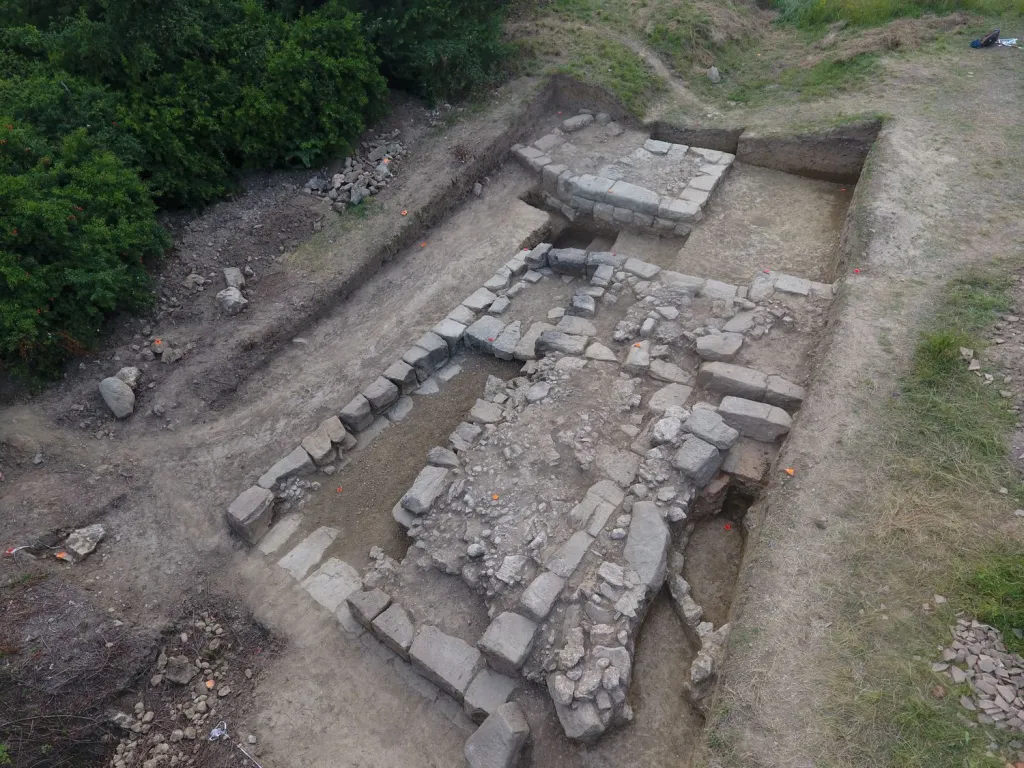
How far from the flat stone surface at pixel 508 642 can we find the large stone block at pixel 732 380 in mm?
3099

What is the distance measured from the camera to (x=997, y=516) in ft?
15.8

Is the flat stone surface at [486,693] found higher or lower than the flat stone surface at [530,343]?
lower

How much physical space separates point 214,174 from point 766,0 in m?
11.9

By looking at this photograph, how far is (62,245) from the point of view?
22.0 ft

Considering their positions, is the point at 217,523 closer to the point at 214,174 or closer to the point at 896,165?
the point at 214,174

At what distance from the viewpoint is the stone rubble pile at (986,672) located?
Answer: 12.7 ft

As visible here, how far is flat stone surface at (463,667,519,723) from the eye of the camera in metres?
4.75

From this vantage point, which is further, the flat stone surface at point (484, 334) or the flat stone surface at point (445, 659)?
the flat stone surface at point (484, 334)

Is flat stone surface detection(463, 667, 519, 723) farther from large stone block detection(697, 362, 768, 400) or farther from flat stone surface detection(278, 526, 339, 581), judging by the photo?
large stone block detection(697, 362, 768, 400)

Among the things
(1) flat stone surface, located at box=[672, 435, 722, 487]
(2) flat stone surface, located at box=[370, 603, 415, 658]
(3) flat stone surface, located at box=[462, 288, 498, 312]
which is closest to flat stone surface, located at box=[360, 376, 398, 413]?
(3) flat stone surface, located at box=[462, 288, 498, 312]

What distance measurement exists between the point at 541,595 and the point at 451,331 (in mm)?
3665

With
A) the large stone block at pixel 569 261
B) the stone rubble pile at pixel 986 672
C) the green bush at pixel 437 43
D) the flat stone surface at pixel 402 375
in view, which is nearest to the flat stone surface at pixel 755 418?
the stone rubble pile at pixel 986 672

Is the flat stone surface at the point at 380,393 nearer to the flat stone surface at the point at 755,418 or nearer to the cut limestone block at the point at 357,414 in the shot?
the cut limestone block at the point at 357,414

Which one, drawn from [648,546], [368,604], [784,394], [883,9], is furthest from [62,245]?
[883,9]
